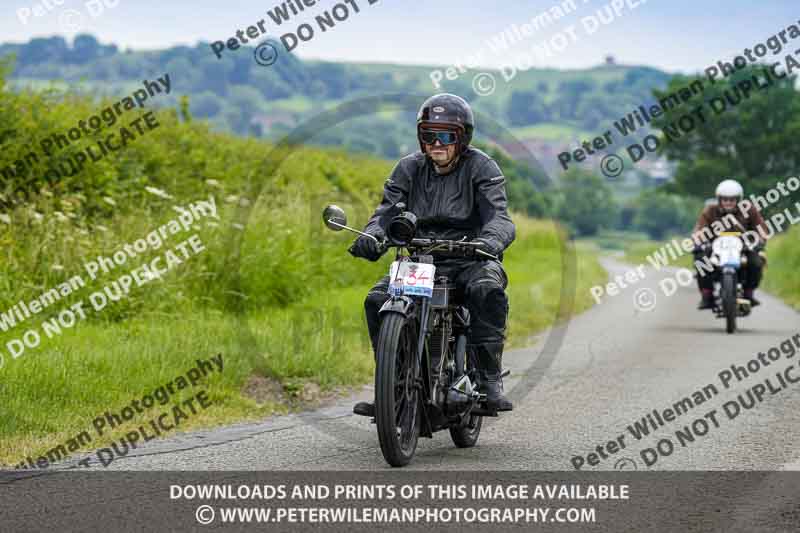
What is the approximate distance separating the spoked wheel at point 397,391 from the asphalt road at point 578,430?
0.17 metres

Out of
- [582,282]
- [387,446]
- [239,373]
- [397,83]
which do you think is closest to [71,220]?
[239,373]

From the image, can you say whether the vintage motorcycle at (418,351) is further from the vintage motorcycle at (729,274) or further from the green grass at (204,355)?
the vintage motorcycle at (729,274)

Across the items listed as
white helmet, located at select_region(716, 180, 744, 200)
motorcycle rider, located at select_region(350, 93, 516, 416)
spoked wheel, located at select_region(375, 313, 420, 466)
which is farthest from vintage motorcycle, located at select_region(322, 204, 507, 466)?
white helmet, located at select_region(716, 180, 744, 200)

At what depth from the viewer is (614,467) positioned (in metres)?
6.64

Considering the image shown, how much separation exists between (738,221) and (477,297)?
11.1 meters

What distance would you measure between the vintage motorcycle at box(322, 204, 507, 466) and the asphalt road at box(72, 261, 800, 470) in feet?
0.82

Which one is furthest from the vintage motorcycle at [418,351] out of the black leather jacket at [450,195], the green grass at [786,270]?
the green grass at [786,270]

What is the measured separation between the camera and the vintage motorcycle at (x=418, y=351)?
6.20 meters

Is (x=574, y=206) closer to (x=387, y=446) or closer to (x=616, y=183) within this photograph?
(x=616, y=183)

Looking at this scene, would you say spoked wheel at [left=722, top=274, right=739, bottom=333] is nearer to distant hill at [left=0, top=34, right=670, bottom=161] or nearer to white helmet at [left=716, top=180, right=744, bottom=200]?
white helmet at [left=716, top=180, right=744, bottom=200]

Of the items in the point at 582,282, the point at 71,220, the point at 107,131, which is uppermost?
the point at 107,131

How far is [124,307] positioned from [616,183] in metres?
187

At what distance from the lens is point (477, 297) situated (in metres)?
6.97

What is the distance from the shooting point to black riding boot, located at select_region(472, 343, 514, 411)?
7.11 m
